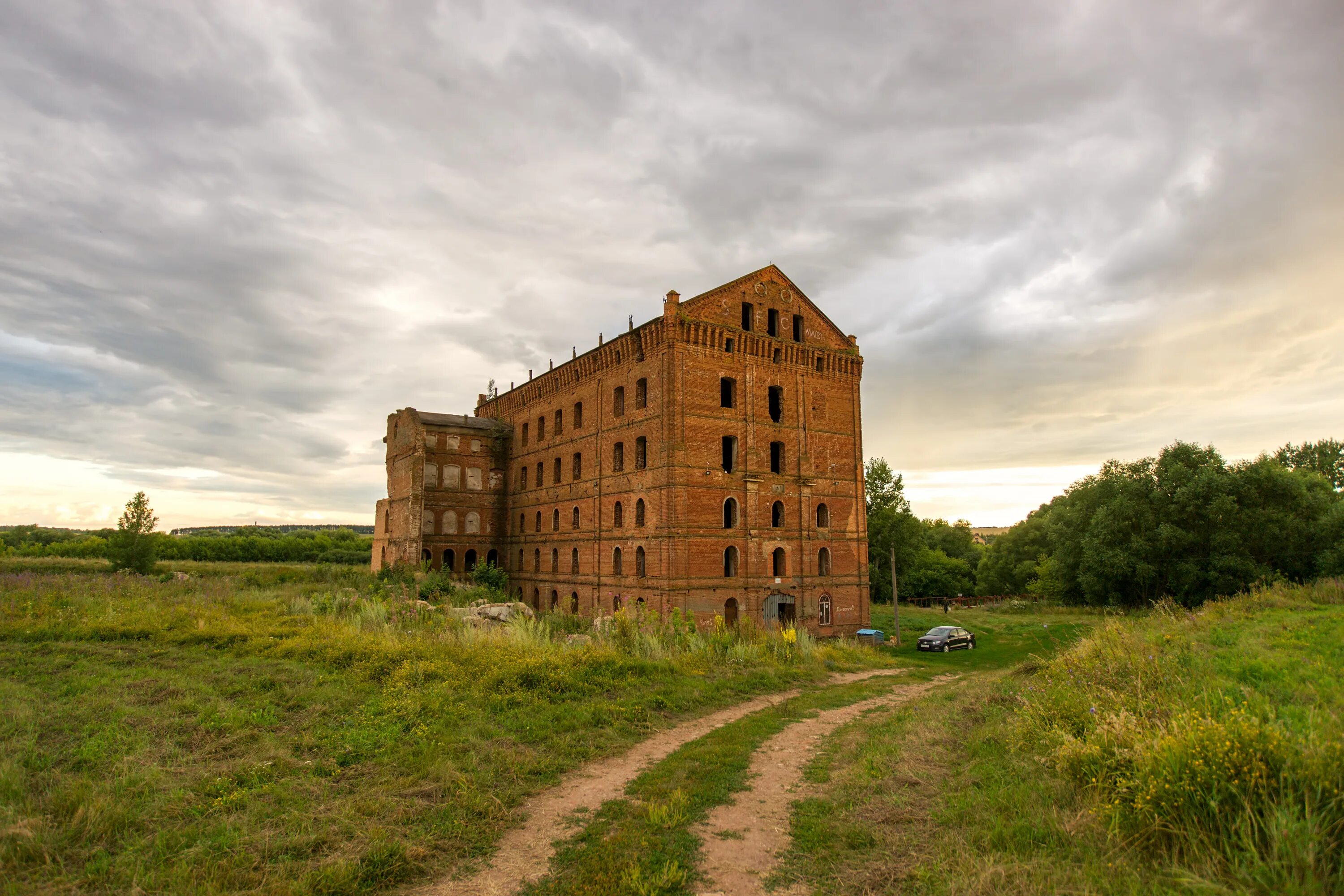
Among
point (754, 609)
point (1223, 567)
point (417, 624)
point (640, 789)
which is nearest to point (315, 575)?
point (417, 624)

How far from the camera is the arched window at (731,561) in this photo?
28359 mm

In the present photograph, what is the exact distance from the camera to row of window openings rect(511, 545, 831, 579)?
2841cm

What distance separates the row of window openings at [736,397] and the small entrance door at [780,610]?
776cm

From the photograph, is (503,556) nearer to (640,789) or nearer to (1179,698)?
(640,789)

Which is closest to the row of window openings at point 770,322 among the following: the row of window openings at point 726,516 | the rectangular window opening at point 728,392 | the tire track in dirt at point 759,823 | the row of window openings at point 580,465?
the rectangular window opening at point 728,392

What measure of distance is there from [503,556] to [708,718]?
31.1 m

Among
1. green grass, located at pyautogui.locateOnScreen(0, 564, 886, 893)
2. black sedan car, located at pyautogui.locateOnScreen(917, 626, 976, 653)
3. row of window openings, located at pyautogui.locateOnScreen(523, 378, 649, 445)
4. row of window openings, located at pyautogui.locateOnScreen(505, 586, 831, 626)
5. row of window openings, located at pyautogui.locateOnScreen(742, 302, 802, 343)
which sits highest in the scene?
row of window openings, located at pyautogui.locateOnScreen(742, 302, 802, 343)

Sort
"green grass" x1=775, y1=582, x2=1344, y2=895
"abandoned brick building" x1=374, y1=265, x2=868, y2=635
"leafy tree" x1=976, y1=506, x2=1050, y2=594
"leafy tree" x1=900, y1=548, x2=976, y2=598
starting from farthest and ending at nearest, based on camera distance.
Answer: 1. "leafy tree" x1=976, y1=506, x2=1050, y2=594
2. "leafy tree" x1=900, y1=548, x2=976, y2=598
3. "abandoned brick building" x1=374, y1=265, x2=868, y2=635
4. "green grass" x1=775, y1=582, x2=1344, y2=895

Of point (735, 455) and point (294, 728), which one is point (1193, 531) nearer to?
point (735, 455)

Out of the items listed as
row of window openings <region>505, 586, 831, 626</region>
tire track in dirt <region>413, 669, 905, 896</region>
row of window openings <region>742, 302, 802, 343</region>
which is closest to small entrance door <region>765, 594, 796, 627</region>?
row of window openings <region>505, 586, 831, 626</region>

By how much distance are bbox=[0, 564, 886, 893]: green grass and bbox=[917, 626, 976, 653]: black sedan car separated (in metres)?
10.1

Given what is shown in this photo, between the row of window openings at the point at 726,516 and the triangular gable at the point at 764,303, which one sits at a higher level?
the triangular gable at the point at 764,303

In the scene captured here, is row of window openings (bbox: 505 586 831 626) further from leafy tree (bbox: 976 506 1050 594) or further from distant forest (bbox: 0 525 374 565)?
leafy tree (bbox: 976 506 1050 594)

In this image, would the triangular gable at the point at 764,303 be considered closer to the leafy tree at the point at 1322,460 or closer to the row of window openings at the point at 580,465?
the row of window openings at the point at 580,465
